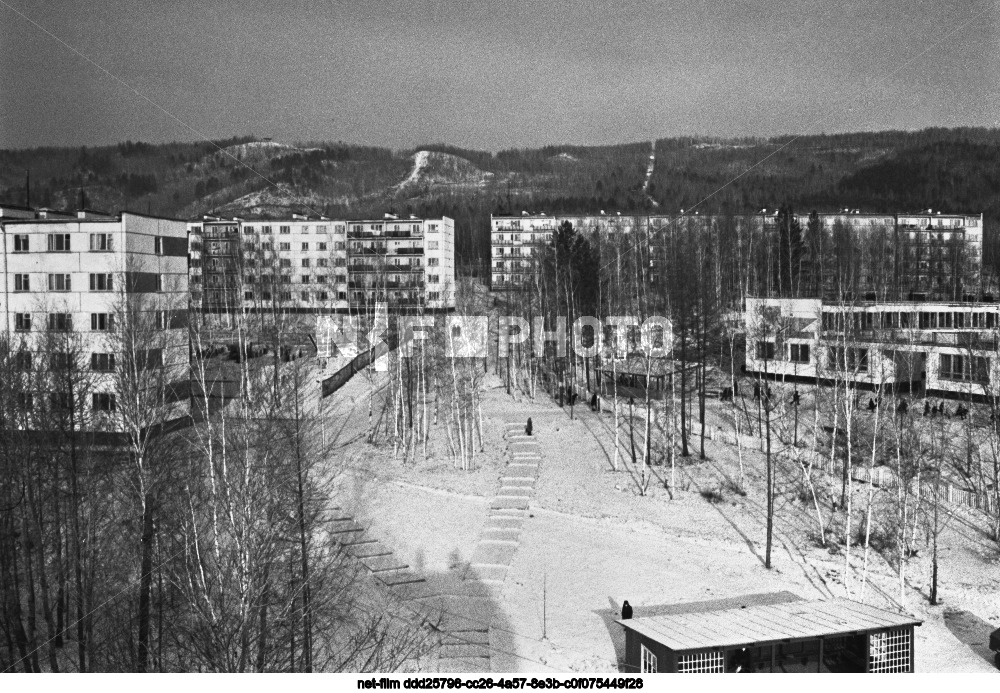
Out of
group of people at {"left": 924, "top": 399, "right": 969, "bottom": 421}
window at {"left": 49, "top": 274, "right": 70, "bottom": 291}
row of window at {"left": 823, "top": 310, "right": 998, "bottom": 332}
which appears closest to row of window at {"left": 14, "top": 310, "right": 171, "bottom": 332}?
window at {"left": 49, "top": 274, "right": 70, "bottom": 291}

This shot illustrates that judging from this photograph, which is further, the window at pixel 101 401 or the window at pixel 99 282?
the window at pixel 99 282

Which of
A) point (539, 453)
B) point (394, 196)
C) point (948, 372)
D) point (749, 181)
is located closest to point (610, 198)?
point (749, 181)

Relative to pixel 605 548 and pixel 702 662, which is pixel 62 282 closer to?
pixel 605 548

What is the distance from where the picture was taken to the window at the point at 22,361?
929 cm

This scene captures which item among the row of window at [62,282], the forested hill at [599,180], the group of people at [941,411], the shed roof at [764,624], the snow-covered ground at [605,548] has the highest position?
the forested hill at [599,180]

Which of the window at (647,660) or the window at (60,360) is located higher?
the window at (60,360)

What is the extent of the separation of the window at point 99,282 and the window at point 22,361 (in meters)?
2.38

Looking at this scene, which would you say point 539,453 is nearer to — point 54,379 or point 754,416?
point 754,416

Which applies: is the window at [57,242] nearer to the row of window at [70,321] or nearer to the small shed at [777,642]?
the row of window at [70,321]

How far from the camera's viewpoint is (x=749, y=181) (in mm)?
35375

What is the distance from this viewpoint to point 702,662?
572 cm

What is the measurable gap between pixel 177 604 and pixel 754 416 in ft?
35.3

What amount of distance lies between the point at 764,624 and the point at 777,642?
0.38 meters

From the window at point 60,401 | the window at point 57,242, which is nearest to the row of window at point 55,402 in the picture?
the window at point 60,401
